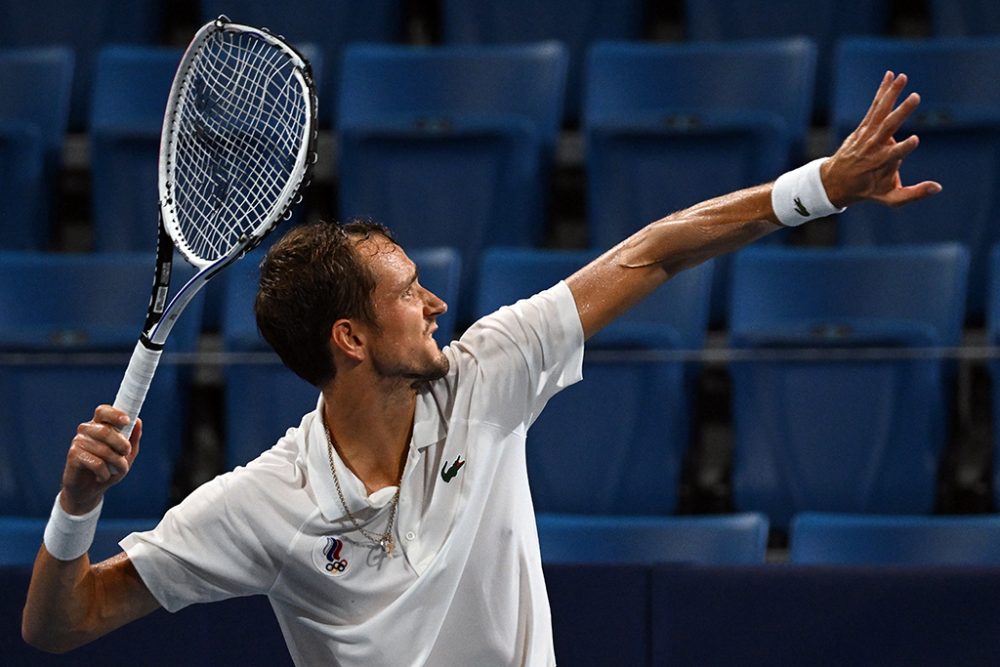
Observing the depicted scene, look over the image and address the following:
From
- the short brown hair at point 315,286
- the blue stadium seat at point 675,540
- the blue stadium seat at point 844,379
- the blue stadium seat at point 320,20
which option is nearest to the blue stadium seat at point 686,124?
the blue stadium seat at point 844,379

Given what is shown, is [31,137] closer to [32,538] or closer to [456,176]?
[456,176]

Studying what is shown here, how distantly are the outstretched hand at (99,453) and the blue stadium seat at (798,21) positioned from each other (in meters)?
3.65

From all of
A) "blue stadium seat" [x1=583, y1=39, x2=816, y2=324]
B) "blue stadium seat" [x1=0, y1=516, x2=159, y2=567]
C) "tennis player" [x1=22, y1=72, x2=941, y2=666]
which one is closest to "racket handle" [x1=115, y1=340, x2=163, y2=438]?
"tennis player" [x1=22, y1=72, x2=941, y2=666]

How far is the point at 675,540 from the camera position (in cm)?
365

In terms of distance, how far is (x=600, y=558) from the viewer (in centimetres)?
368

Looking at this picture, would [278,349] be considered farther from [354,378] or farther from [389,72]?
[389,72]

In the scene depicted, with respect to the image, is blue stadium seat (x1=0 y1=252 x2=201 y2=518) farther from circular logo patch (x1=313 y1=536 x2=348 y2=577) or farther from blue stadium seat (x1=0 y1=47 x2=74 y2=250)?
circular logo patch (x1=313 y1=536 x2=348 y2=577)

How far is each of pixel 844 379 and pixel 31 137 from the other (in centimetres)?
269

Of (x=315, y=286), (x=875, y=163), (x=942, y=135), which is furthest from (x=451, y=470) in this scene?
(x=942, y=135)

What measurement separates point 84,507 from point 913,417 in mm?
2440

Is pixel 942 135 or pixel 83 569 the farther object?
pixel 942 135

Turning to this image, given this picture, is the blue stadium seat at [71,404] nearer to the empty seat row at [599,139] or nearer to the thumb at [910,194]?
the empty seat row at [599,139]

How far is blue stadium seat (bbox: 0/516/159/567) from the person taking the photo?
355cm

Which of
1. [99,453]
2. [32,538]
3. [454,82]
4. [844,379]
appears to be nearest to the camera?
[99,453]
